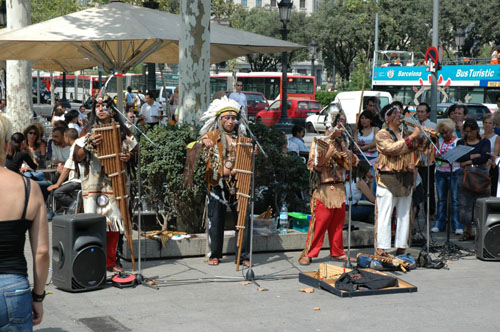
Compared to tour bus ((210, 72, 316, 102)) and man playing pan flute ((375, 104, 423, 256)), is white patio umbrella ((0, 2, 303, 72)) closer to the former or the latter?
man playing pan flute ((375, 104, 423, 256))

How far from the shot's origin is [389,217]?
350 inches

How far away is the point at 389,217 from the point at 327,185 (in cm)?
86

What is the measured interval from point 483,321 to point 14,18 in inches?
502

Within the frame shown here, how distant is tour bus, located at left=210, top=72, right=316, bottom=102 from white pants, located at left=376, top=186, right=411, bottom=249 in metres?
37.1

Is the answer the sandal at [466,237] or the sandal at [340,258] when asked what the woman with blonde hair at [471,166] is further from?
the sandal at [340,258]

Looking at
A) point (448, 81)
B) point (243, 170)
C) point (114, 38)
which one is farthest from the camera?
point (448, 81)

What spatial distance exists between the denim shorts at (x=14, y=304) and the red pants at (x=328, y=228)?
553cm

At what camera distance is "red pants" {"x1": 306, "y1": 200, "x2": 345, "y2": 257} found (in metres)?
8.83

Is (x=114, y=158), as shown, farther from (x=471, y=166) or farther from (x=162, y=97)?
(x=162, y=97)

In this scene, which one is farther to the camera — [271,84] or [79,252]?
[271,84]

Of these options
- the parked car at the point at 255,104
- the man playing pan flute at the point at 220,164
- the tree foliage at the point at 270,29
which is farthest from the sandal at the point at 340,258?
the tree foliage at the point at 270,29

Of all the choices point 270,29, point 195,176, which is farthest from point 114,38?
point 270,29

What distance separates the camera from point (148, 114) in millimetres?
17922

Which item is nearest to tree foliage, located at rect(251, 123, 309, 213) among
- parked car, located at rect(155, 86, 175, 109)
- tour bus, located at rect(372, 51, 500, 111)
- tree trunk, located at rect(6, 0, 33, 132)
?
parked car, located at rect(155, 86, 175, 109)
